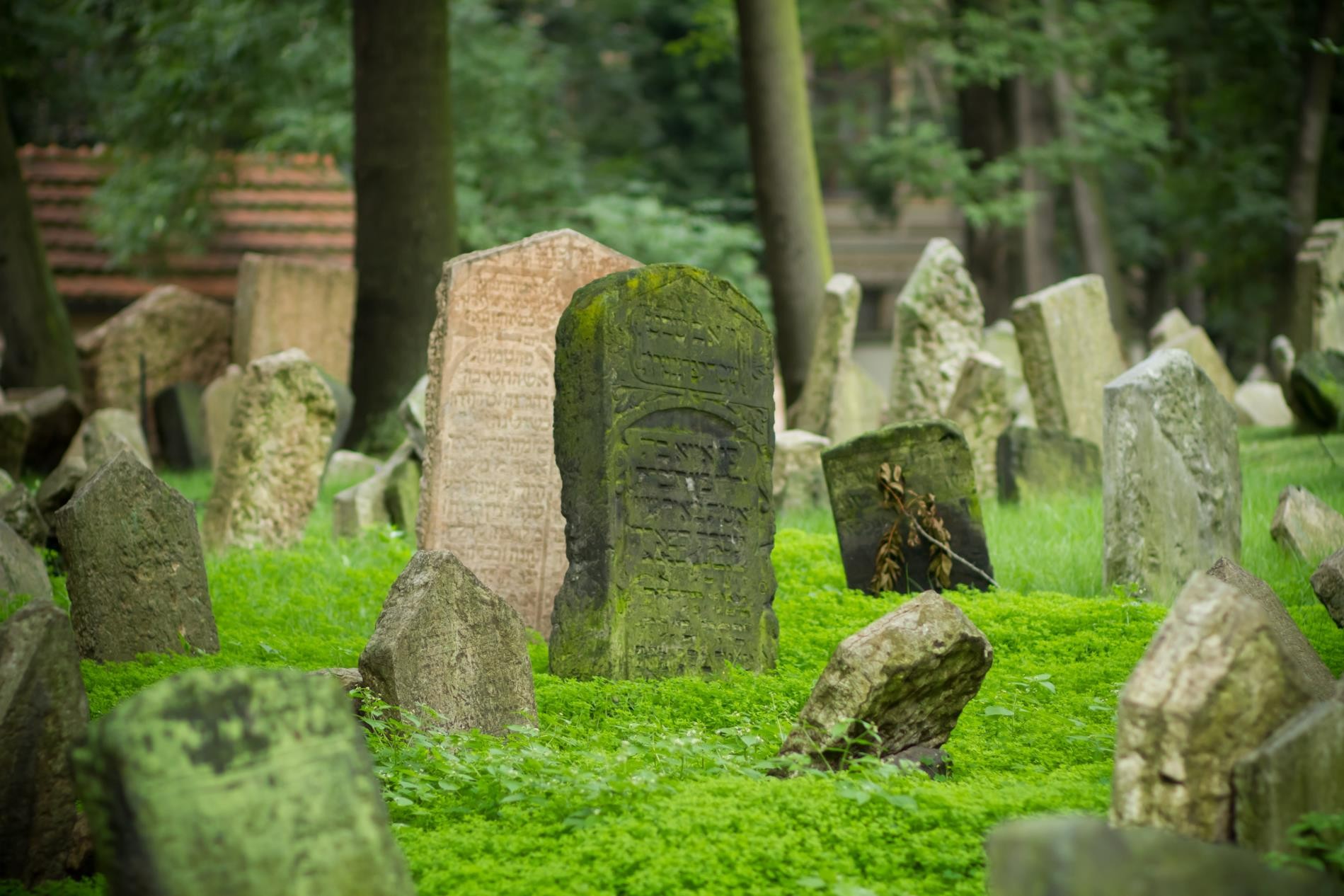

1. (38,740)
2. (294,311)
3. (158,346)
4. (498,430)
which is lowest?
(38,740)

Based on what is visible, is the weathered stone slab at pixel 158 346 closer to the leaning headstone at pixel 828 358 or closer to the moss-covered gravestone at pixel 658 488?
→ the leaning headstone at pixel 828 358

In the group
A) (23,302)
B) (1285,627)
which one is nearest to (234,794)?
(1285,627)

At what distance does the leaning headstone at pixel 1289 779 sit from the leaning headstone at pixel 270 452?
26.1ft

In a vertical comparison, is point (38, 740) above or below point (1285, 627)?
above

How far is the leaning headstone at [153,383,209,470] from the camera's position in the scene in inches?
643

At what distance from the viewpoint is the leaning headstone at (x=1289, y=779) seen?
11.9 ft

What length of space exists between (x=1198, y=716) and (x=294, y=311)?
15682 millimetres

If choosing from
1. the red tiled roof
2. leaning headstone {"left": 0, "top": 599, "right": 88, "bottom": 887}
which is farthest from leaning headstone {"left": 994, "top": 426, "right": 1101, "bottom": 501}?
the red tiled roof

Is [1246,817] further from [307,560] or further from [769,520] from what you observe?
[307,560]

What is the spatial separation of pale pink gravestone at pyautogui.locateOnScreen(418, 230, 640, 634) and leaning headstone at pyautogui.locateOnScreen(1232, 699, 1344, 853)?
217 inches

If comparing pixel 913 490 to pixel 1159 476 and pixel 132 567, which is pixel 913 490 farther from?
pixel 132 567

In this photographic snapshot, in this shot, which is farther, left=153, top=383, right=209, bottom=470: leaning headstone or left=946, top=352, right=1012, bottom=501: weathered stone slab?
left=153, top=383, right=209, bottom=470: leaning headstone

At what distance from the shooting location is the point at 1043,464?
38.1 ft

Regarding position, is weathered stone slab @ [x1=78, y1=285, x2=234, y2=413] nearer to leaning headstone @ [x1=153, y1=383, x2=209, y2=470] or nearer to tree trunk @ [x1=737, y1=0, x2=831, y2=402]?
leaning headstone @ [x1=153, y1=383, x2=209, y2=470]
